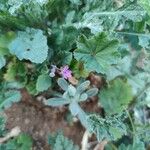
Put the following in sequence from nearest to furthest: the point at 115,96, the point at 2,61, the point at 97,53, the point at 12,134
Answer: the point at 97,53, the point at 2,61, the point at 12,134, the point at 115,96

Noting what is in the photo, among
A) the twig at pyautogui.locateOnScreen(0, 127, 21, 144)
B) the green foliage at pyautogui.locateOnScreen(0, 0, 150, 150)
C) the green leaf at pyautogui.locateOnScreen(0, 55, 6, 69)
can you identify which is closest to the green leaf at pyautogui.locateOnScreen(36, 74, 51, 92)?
the green foliage at pyautogui.locateOnScreen(0, 0, 150, 150)

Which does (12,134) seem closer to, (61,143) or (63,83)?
(61,143)

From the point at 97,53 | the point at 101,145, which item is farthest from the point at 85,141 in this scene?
the point at 97,53

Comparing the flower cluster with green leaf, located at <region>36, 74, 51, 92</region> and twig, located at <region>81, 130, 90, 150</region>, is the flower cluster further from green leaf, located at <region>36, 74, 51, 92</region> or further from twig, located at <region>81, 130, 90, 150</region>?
twig, located at <region>81, 130, 90, 150</region>

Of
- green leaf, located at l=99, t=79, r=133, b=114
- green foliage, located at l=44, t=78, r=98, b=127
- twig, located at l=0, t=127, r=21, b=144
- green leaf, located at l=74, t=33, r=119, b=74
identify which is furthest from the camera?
green leaf, located at l=99, t=79, r=133, b=114

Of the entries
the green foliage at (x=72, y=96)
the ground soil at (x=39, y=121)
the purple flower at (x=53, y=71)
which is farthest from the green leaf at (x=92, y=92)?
the ground soil at (x=39, y=121)
